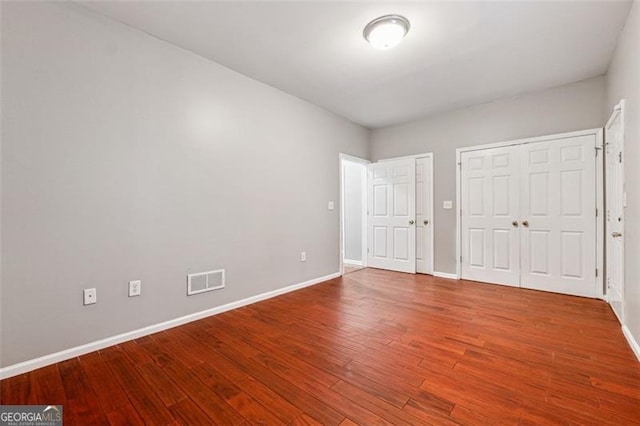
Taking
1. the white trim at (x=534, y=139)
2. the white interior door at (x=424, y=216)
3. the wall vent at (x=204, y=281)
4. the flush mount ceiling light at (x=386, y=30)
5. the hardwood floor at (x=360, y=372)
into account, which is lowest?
the hardwood floor at (x=360, y=372)

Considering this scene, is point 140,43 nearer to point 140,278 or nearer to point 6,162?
point 6,162

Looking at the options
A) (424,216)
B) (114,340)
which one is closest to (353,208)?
(424,216)

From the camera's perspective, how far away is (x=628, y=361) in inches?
76.5

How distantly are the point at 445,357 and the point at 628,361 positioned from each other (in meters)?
1.27

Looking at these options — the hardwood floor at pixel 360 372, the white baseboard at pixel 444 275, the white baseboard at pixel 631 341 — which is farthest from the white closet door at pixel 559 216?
the white baseboard at pixel 631 341

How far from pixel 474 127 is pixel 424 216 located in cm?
158

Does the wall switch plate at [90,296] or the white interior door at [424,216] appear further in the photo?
the white interior door at [424,216]

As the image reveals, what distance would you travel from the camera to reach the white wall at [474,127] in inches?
135

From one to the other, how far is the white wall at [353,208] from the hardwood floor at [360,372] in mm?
2726

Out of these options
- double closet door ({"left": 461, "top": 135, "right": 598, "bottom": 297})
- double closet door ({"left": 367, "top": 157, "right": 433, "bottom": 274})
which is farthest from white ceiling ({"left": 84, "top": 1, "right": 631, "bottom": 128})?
double closet door ({"left": 367, "top": 157, "right": 433, "bottom": 274})

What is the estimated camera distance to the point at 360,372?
1853 mm

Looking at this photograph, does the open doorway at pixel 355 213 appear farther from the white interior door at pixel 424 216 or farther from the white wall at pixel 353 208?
the white interior door at pixel 424 216

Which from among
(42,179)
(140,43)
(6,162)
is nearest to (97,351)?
(42,179)

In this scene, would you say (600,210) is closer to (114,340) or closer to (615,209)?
(615,209)
